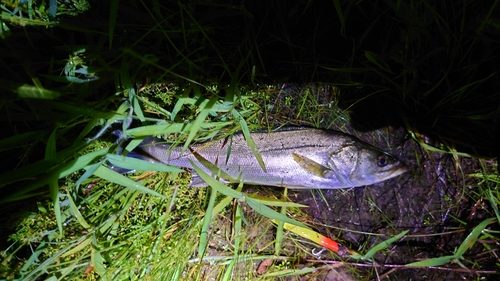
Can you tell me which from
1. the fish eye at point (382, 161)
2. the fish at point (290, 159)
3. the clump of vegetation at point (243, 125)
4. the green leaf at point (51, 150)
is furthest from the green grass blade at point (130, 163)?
the fish eye at point (382, 161)

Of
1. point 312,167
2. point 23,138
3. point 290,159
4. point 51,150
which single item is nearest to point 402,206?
point 312,167

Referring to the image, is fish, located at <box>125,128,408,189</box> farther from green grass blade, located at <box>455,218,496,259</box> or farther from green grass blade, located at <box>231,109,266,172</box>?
green grass blade, located at <box>455,218,496,259</box>

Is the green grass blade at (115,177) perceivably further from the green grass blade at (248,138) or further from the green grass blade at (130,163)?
the green grass blade at (248,138)

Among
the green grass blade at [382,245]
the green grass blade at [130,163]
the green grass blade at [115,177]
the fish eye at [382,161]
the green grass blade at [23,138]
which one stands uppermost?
the green grass blade at [23,138]

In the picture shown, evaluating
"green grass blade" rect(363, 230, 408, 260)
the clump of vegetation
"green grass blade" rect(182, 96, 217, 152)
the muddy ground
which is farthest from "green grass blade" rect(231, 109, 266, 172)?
"green grass blade" rect(363, 230, 408, 260)

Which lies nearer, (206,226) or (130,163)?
(130,163)

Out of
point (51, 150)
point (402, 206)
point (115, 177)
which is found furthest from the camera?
point (402, 206)

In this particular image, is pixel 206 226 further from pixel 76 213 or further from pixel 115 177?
pixel 76 213

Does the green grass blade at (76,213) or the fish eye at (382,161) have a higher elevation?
the fish eye at (382,161)
